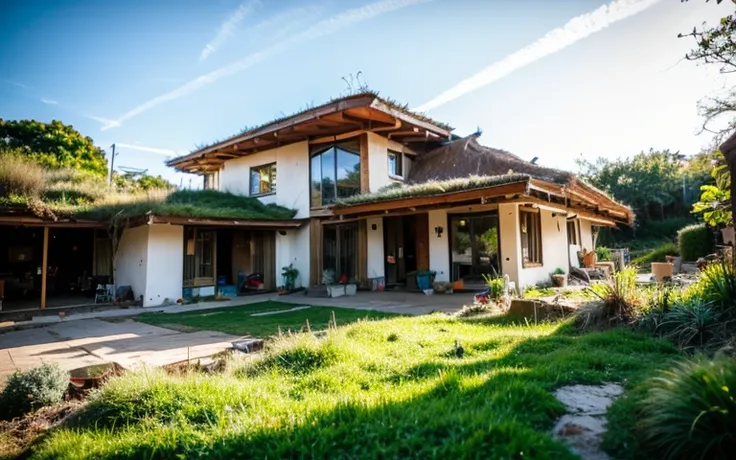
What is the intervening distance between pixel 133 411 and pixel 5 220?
941cm

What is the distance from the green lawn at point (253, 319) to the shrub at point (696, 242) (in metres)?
13.5

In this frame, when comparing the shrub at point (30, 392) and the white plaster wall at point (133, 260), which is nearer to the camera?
the shrub at point (30, 392)

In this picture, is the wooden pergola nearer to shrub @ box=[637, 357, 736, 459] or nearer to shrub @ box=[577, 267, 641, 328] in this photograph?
shrub @ box=[577, 267, 641, 328]

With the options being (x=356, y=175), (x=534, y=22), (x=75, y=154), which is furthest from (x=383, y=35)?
(x=75, y=154)

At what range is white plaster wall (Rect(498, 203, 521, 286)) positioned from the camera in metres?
10.4

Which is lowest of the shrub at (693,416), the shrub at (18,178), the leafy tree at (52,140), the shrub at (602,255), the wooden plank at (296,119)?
the shrub at (693,416)

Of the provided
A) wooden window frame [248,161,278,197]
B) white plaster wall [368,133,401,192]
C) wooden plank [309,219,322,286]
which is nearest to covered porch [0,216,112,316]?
wooden window frame [248,161,278,197]

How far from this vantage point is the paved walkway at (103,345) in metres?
5.29

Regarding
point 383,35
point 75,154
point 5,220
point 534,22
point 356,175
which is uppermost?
point 75,154

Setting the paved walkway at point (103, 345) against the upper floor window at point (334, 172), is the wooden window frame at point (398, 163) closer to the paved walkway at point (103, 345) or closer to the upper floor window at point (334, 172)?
the upper floor window at point (334, 172)


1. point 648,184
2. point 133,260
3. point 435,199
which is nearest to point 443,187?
point 435,199

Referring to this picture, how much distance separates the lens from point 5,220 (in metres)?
9.19

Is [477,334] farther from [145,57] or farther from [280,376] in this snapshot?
[145,57]

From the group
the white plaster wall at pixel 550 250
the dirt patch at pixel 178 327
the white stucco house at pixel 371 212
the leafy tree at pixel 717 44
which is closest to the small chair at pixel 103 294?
the white stucco house at pixel 371 212
